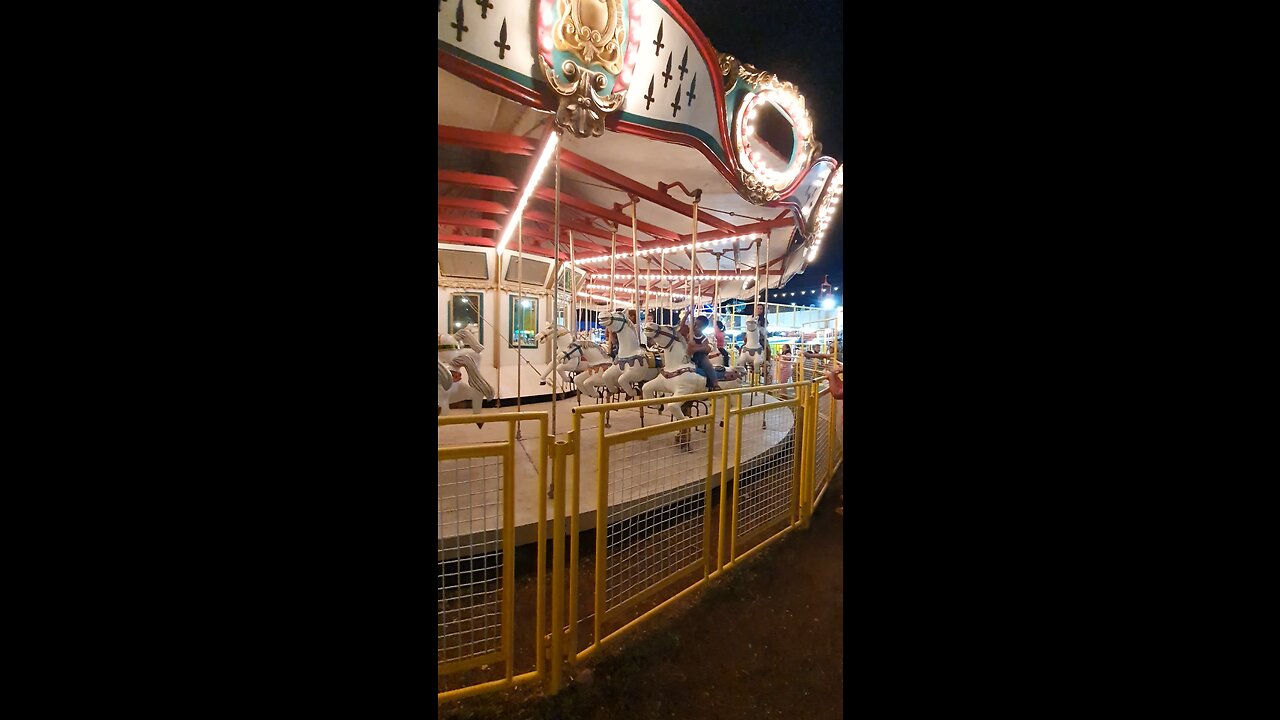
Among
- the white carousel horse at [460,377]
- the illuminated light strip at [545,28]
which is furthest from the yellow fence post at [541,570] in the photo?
the illuminated light strip at [545,28]

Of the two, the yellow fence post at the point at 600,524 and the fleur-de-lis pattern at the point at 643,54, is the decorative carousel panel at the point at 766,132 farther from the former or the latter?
the yellow fence post at the point at 600,524

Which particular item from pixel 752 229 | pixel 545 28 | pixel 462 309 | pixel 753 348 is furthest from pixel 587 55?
pixel 462 309

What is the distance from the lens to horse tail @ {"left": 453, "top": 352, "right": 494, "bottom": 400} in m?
3.43

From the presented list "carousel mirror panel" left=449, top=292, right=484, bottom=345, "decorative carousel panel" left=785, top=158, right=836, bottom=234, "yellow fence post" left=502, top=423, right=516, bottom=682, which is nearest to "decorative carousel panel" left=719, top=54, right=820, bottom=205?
"decorative carousel panel" left=785, top=158, right=836, bottom=234

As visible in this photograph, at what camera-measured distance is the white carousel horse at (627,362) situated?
4352mm

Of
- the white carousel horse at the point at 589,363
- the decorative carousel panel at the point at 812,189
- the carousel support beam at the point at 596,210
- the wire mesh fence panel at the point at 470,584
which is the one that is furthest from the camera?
the decorative carousel panel at the point at 812,189

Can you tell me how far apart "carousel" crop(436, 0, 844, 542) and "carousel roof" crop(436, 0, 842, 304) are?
0.05 feet

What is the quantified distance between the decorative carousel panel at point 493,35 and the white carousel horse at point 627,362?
2.59 metres

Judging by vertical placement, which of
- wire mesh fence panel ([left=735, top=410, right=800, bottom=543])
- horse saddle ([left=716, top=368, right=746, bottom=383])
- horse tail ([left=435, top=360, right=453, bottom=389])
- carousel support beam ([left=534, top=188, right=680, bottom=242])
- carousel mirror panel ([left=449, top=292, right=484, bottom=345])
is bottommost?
wire mesh fence panel ([left=735, top=410, right=800, bottom=543])

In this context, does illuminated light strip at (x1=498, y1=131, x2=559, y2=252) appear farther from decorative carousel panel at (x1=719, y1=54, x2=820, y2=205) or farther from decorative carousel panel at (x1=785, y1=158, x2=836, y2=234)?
decorative carousel panel at (x1=785, y1=158, x2=836, y2=234)
